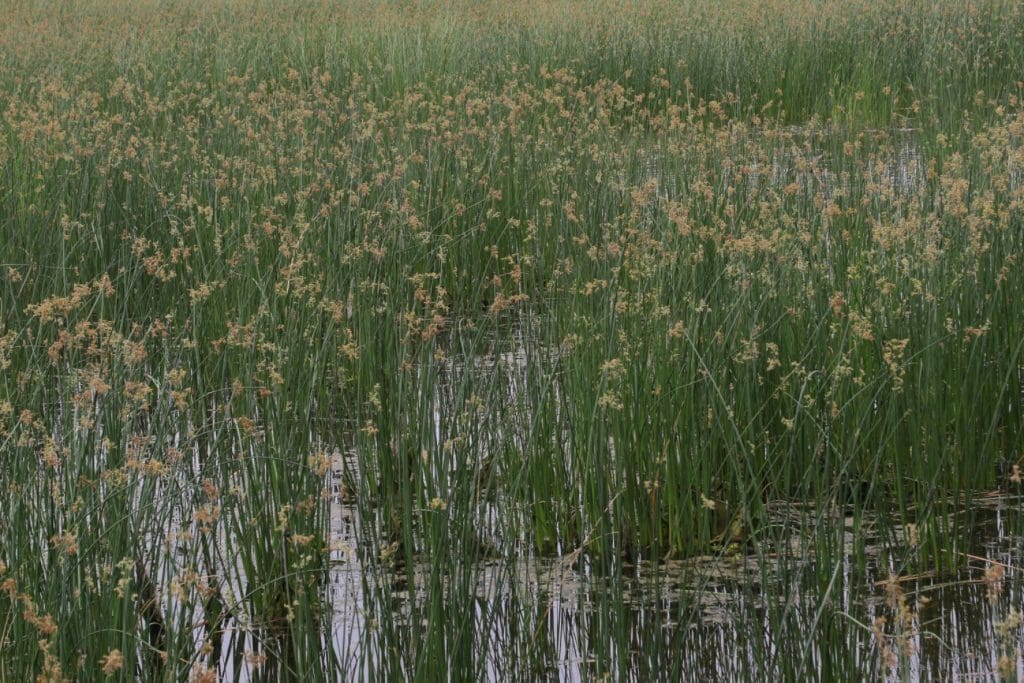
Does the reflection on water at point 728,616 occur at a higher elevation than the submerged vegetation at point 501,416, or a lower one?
lower

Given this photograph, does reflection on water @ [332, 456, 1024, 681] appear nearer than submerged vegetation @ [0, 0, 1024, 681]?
Yes

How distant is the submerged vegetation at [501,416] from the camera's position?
2.61 meters

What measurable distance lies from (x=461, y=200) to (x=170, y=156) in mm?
1607

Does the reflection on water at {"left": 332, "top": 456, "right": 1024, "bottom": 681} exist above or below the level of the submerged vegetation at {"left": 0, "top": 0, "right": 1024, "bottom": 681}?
below

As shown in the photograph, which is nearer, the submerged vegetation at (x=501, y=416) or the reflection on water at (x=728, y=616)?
the reflection on water at (x=728, y=616)

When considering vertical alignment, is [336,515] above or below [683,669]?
above

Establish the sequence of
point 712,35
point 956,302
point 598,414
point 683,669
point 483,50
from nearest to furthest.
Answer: point 683,669 → point 598,414 → point 956,302 → point 483,50 → point 712,35

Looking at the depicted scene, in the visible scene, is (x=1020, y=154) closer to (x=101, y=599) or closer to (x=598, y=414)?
(x=598, y=414)

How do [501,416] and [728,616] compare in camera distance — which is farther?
[501,416]

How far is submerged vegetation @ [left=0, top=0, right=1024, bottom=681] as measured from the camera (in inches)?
103

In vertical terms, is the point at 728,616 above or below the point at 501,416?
below

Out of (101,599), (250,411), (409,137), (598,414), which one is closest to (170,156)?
(409,137)

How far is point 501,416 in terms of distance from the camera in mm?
3527

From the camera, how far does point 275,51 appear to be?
11.3 metres
